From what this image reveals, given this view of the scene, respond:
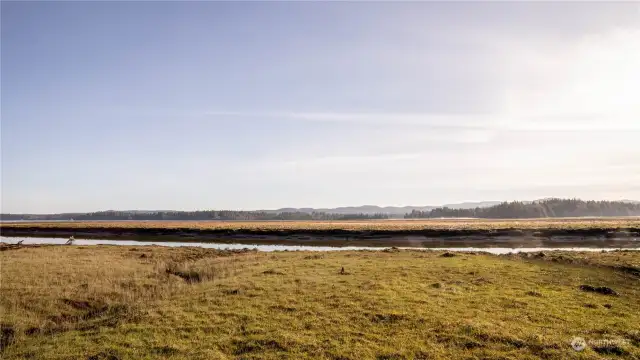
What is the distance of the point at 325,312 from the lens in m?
15.5

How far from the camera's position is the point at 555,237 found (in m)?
60.3

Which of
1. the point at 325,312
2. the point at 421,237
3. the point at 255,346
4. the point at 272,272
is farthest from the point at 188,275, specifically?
the point at 421,237

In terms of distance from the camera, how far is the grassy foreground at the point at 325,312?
39.0 ft

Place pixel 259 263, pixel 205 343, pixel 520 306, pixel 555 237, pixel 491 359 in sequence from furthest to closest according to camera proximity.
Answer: pixel 555 237 < pixel 259 263 < pixel 520 306 < pixel 205 343 < pixel 491 359

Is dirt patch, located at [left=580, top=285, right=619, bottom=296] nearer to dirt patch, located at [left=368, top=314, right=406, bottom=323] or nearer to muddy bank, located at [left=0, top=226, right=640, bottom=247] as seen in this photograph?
dirt patch, located at [left=368, top=314, right=406, bottom=323]

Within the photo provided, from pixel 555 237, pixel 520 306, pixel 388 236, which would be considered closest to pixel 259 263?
pixel 520 306

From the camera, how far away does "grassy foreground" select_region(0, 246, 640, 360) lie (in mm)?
11875

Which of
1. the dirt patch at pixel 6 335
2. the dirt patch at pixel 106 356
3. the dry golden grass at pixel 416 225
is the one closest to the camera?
the dirt patch at pixel 106 356

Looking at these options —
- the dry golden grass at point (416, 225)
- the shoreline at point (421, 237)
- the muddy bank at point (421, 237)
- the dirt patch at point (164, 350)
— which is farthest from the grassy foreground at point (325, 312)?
the dry golden grass at point (416, 225)

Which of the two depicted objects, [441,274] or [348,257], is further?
[348,257]

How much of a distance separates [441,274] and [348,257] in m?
11.0

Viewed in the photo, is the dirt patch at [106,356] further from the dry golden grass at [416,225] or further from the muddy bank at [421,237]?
the dry golden grass at [416,225]

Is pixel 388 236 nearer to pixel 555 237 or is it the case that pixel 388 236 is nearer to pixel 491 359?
pixel 555 237

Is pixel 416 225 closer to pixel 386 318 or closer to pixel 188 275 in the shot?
pixel 188 275
